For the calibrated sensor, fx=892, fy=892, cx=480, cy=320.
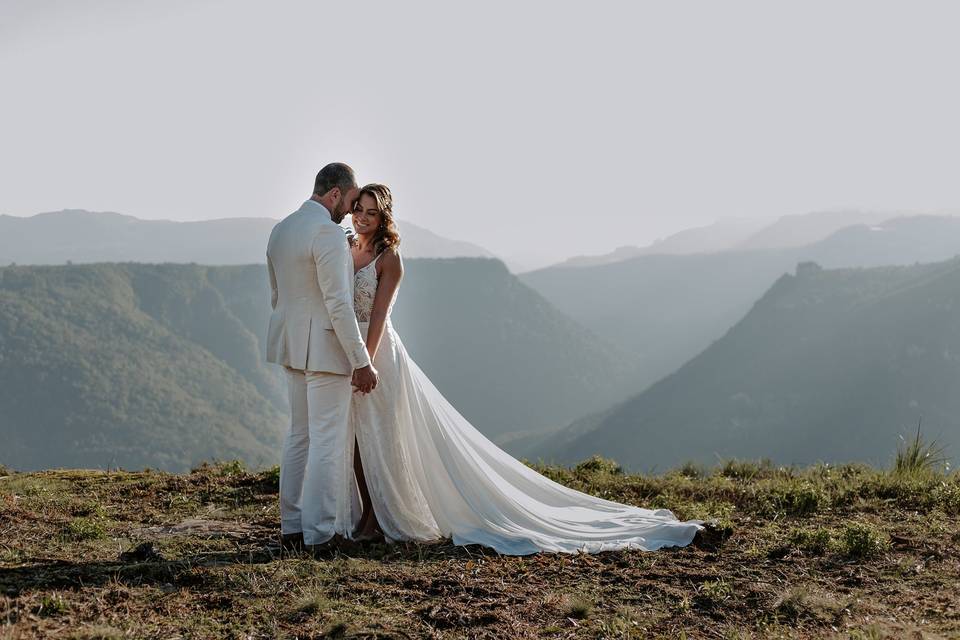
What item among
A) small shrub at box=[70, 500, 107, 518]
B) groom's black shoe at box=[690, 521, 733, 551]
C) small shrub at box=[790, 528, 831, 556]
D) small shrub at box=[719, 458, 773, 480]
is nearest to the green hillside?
small shrub at box=[719, 458, 773, 480]

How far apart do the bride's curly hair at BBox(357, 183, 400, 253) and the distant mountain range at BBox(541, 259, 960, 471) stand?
3002 inches

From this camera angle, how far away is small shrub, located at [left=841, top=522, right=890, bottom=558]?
5938 mm

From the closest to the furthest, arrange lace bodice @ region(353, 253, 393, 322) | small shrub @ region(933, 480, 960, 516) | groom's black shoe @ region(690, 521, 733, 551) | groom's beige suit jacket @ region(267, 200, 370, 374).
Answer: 1. groom's beige suit jacket @ region(267, 200, 370, 374)
2. groom's black shoe @ region(690, 521, 733, 551)
3. lace bodice @ region(353, 253, 393, 322)
4. small shrub @ region(933, 480, 960, 516)

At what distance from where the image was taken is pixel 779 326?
4245 inches

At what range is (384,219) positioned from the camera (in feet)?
21.0

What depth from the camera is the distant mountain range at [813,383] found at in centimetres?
8431

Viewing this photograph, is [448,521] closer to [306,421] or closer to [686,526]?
[306,421]

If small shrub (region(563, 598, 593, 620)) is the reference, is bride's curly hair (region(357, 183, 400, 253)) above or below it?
above

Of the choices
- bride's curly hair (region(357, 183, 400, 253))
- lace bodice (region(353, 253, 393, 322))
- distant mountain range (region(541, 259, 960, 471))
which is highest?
→ bride's curly hair (region(357, 183, 400, 253))

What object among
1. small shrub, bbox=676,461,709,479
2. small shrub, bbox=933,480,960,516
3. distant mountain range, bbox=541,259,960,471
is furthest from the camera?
distant mountain range, bbox=541,259,960,471

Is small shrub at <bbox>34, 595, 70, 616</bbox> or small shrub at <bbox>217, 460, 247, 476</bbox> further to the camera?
small shrub at <bbox>217, 460, 247, 476</bbox>

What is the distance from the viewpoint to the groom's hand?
5.82 metres

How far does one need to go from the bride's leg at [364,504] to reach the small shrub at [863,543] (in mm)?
3234

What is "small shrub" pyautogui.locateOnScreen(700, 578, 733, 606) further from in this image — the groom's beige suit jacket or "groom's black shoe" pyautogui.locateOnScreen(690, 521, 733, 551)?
the groom's beige suit jacket
